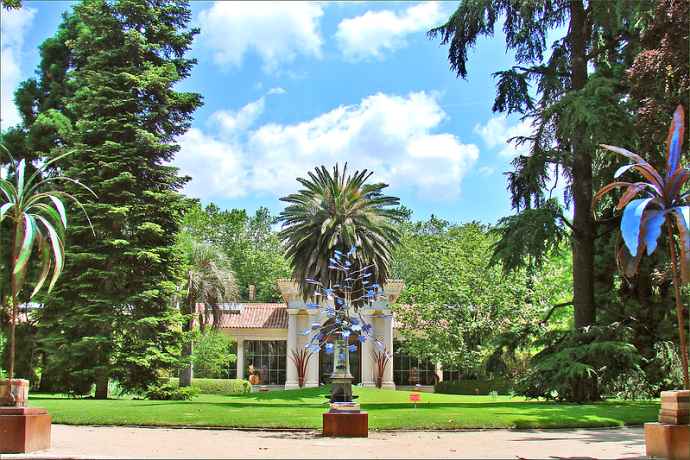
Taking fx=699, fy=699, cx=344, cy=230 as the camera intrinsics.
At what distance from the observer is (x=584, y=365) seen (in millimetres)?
21125

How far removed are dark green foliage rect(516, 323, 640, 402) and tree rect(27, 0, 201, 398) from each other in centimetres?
1350

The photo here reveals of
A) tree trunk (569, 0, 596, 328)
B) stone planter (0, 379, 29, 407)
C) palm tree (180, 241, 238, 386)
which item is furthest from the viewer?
palm tree (180, 241, 238, 386)

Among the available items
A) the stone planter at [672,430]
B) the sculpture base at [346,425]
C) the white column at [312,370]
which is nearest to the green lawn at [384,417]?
the sculpture base at [346,425]

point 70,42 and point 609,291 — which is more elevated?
point 70,42

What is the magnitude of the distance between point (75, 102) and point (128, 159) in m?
4.28

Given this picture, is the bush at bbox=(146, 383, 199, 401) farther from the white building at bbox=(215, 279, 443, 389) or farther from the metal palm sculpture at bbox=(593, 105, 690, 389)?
the metal palm sculpture at bbox=(593, 105, 690, 389)

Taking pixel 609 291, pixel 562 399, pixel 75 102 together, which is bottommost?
pixel 562 399

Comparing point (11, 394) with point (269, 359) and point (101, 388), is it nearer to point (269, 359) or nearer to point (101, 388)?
point (101, 388)

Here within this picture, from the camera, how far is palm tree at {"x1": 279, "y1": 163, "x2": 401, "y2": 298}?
101 ft

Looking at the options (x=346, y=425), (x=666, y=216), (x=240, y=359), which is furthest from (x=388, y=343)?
(x=666, y=216)

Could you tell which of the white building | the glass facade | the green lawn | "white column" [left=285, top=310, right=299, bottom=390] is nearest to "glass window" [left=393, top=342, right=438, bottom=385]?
the white building

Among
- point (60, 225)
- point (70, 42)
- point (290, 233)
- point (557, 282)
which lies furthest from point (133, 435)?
point (557, 282)

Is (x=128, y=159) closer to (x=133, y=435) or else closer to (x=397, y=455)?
(x=133, y=435)

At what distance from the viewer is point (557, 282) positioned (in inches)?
1738
